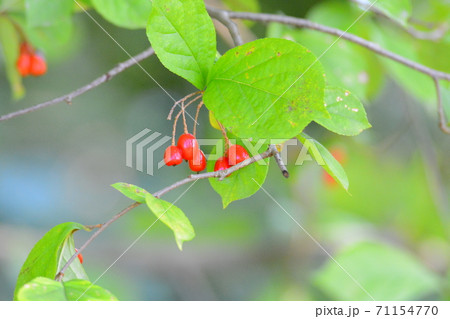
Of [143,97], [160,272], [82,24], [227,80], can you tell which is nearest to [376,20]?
[227,80]

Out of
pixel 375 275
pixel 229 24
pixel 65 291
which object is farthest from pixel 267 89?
pixel 375 275

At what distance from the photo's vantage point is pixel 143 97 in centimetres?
217

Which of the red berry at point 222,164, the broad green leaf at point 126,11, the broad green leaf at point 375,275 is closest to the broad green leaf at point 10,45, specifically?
the broad green leaf at point 126,11

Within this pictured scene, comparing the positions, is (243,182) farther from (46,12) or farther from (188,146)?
(46,12)

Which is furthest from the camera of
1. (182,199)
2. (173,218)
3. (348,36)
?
(182,199)

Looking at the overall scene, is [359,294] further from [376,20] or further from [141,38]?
[141,38]

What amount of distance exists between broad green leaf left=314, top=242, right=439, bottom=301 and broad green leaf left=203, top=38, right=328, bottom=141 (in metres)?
0.89

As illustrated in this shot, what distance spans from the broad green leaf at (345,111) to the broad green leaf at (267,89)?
0.15 meters

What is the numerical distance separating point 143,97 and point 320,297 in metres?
1.22

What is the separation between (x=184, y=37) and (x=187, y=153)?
17cm

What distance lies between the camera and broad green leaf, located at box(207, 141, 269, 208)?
2.03ft

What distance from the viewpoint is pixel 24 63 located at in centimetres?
121

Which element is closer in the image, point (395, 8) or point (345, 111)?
point (345, 111)

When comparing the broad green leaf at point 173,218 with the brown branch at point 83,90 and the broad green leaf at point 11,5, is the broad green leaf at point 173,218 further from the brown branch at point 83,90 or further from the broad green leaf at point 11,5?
the broad green leaf at point 11,5
